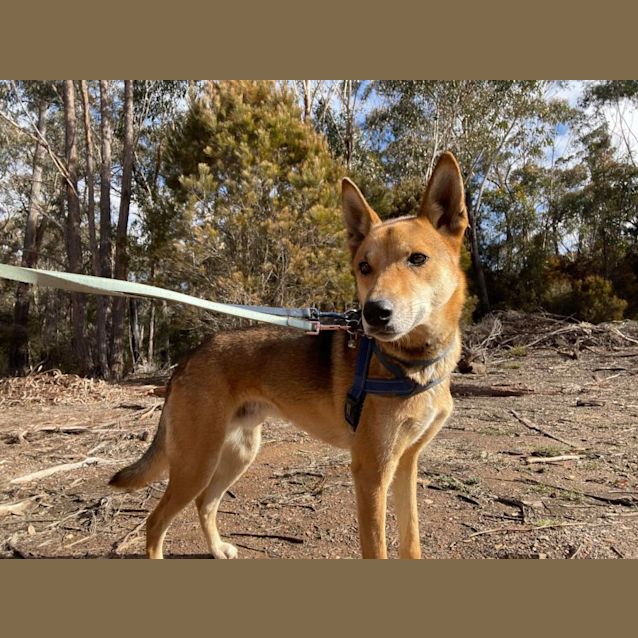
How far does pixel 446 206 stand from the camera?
3.51m

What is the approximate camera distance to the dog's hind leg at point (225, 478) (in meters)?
4.00

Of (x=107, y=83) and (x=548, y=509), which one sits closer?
(x=548, y=509)

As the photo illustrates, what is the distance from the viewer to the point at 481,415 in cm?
814

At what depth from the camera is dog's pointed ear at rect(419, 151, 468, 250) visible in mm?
3412

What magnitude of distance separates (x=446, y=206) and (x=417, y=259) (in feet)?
1.76

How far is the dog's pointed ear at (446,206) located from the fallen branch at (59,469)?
15.5 ft

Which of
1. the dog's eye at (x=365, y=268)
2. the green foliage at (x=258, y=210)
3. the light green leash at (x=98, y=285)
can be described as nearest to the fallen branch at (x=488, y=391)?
the green foliage at (x=258, y=210)

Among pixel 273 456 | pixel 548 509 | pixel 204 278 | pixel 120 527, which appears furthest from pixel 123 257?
pixel 548 509

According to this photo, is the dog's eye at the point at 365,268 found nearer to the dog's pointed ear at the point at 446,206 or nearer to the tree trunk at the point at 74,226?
the dog's pointed ear at the point at 446,206

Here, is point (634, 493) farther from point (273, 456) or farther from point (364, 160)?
point (364, 160)

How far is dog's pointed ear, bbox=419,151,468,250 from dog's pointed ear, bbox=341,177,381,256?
0.34 metres

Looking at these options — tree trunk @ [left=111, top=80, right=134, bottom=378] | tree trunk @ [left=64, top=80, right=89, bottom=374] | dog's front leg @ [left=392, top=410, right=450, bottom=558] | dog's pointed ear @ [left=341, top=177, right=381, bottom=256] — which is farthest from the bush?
dog's pointed ear @ [left=341, top=177, right=381, bottom=256]

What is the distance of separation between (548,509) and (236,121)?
42.3ft

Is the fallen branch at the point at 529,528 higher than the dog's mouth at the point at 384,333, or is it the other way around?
A: the dog's mouth at the point at 384,333
